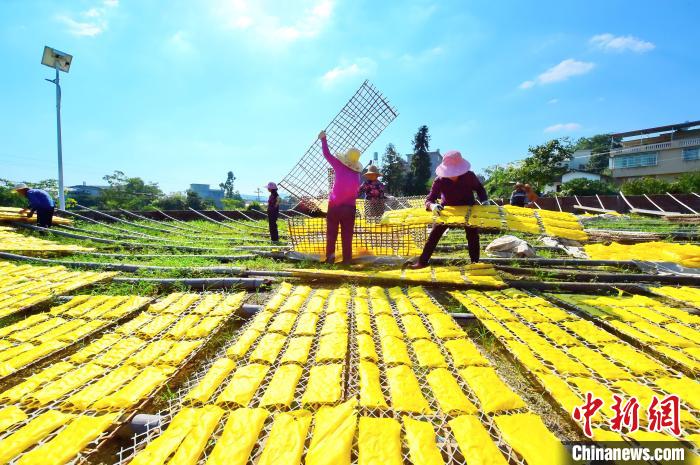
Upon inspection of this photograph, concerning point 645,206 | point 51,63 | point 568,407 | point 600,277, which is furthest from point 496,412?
point 51,63

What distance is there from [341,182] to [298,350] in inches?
106

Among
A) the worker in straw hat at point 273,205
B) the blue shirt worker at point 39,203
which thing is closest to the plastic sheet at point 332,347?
the worker in straw hat at point 273,205

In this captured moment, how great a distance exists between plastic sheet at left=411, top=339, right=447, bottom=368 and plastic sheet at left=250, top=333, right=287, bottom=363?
872 millimetres

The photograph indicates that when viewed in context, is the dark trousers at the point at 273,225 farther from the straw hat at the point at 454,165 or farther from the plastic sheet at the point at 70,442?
the plastic sheet at the point at 70,442

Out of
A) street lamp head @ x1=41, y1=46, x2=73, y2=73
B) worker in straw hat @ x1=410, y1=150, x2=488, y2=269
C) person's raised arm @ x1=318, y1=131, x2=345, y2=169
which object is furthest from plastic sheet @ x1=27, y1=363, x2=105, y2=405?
A: street lamp head @ x1=41, y1=46, x2=73, y2=73

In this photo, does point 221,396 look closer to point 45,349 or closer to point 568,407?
point 45,349

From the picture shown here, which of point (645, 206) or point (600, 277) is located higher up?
point (645, 206)

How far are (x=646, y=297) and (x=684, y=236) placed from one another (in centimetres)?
489

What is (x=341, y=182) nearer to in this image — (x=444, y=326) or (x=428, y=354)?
(x=444, y=326)

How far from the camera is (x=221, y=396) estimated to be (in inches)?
64.4

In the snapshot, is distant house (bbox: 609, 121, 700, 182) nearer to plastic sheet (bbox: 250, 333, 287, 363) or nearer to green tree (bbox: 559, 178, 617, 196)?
green tree (bbox: 559, 178, 617, 196)

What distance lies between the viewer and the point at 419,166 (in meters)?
33.2

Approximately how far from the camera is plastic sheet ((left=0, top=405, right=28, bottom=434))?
1443 mm

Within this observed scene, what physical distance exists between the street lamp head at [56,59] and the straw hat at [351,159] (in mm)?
15779
